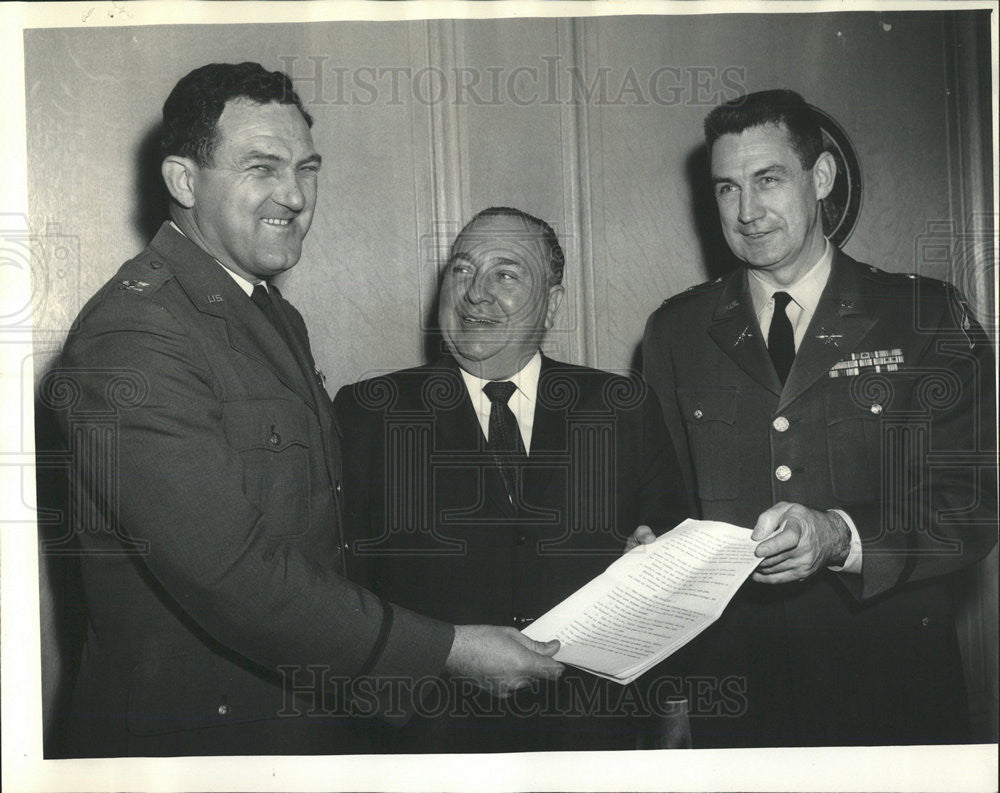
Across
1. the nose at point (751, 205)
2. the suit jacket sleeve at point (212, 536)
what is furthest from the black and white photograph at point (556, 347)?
the suit jacket sleeve at point (212, 536)

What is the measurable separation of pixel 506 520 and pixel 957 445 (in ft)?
3.45

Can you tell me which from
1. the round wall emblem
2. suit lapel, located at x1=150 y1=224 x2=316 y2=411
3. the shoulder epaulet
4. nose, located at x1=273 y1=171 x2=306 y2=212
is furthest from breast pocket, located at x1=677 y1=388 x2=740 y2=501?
nose, located at x1=273 y1=171 x2=306 y2=212

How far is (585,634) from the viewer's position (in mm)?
1914

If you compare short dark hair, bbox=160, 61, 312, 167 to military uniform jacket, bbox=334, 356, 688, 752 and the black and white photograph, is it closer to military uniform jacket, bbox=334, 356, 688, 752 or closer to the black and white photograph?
the black and white photograph

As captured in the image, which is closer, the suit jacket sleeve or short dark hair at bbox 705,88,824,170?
the suit jacket sleeve

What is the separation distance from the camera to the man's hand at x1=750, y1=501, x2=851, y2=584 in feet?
6.49

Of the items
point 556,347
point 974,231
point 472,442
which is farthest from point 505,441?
point 974,231

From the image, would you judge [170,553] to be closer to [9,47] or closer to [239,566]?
[239,566]

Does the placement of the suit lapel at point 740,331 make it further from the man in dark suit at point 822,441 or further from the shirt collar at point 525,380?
the shirt collar at point 525,380

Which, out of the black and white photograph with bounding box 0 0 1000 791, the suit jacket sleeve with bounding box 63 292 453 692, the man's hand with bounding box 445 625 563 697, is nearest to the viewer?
the suit jacket sleeve with bounding box 63 292 453 692

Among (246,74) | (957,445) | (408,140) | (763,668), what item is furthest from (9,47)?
(957,445)

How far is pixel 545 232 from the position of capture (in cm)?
211

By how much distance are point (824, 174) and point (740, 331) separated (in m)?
0.40

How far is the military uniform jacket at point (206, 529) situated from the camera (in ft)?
6.07
